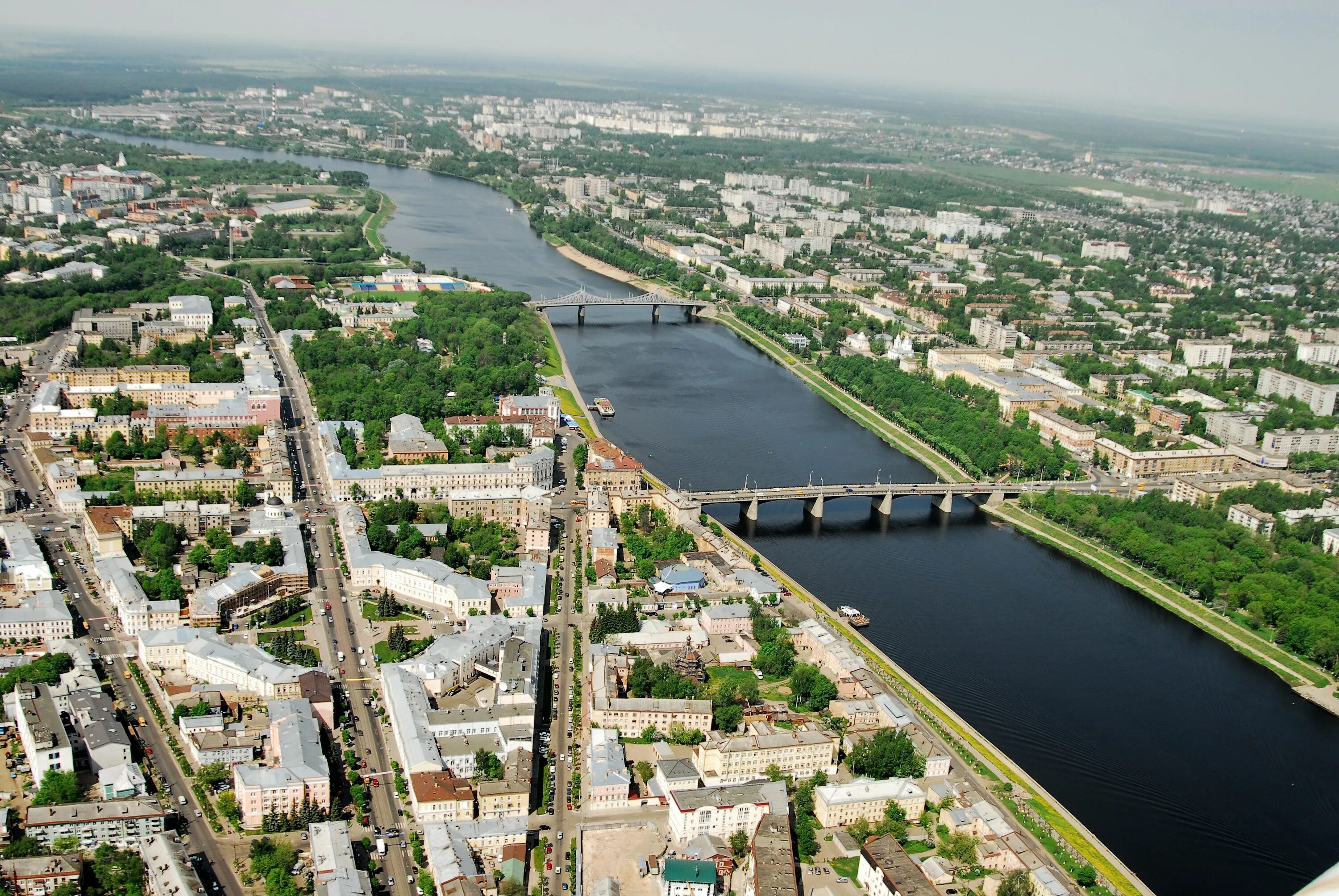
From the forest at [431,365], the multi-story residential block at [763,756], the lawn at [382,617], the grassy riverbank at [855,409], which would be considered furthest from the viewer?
the grassy riverbank at [855,409]

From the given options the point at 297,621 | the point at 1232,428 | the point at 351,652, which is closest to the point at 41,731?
the point at 351,652

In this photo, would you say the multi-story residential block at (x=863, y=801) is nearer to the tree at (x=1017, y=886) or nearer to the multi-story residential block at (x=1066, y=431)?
the tree at (x=1017, y=886)

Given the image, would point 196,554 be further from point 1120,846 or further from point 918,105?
point 918,105

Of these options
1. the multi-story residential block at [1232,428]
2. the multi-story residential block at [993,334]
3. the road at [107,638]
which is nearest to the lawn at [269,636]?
the road at [107,638]

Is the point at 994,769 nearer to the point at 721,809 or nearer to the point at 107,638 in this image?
the point at 721,809

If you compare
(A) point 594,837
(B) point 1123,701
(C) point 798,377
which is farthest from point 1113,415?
(A) point 594,837

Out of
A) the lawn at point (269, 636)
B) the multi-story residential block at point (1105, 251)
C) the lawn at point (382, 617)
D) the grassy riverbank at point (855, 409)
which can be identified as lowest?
the lawn at point (269, 636)

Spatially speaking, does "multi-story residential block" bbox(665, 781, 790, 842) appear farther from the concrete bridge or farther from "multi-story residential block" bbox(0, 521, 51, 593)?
the concrete bridge
